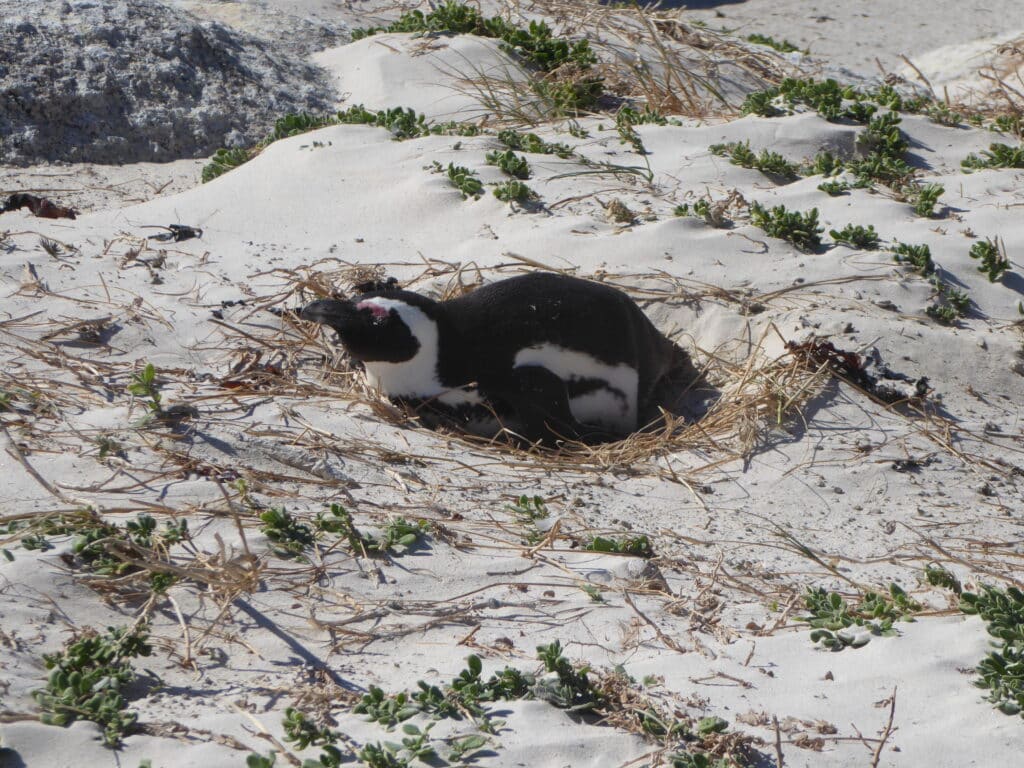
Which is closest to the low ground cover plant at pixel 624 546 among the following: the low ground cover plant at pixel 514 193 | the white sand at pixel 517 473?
the white sand at pixel 517 473

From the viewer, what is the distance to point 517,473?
3.59 metres

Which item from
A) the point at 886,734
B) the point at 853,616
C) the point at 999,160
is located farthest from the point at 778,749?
the point at 999,160

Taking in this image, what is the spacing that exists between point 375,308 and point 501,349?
0.51 m

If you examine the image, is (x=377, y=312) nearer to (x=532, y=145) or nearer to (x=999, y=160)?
(x=532, y=145)

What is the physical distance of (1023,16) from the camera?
38.2 feet

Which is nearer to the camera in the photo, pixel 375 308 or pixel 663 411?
pixel 375 308

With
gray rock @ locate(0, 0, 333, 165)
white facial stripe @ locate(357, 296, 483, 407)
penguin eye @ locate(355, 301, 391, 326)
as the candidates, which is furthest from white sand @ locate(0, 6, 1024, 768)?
gray rock @ locate(0, 0, 333, 165)

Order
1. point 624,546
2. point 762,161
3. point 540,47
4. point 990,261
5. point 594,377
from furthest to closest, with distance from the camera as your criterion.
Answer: point 540,47
point 762,161
point 990,261
point 594,377
point 624,546

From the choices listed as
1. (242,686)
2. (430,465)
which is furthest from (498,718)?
(430,465)

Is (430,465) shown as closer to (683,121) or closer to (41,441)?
(41,441)

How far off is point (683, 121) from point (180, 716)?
15.4 feet

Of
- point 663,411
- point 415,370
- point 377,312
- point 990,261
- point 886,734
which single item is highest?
point 990,261

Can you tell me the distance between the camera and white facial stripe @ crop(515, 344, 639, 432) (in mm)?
4191

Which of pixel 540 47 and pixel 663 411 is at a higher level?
pixel 540 47
